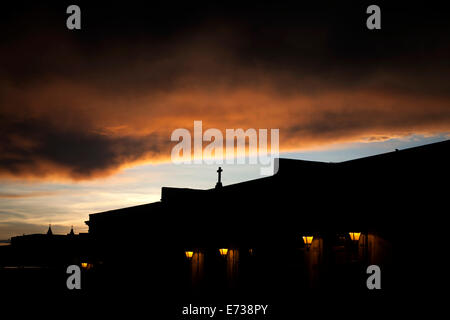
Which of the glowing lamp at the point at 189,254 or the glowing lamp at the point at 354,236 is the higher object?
the glowing lamp at the point at 354,236

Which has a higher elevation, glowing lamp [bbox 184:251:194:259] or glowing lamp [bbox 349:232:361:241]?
glowing lamp [bbox 349:232:361:241]

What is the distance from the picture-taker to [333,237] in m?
18.6

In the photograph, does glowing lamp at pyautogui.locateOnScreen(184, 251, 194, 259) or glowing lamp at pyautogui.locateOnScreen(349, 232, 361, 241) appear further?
glowing lamp at pyautogui.locateOnScreen(184, 251, 194, 259)

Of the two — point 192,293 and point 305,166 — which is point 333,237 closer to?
point 305,166

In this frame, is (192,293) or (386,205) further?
(192,293)

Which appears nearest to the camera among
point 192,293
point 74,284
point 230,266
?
point 230,266

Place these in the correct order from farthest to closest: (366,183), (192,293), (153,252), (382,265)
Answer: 1. (153,252)
2. (192,293)
3. (366,183)
4. (382,265)

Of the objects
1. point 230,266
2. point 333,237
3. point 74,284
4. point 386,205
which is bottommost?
point 74,284

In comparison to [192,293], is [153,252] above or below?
above

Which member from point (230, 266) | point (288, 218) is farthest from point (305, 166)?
point (230, 266)

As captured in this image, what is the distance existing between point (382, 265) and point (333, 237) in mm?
2492

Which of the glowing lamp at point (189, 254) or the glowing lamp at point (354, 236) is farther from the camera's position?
the glowing lamp at point (189, 254)

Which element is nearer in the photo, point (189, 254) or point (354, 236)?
point (354, 236)

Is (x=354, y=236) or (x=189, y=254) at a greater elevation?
(x=354, y=236)
